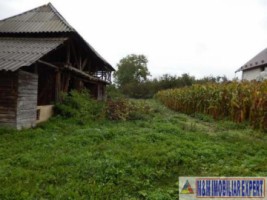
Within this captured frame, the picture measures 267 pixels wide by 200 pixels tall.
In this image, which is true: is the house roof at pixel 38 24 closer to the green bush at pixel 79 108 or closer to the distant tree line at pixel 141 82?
the green bush at pixel 79 108

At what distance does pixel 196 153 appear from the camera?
7.04 meters

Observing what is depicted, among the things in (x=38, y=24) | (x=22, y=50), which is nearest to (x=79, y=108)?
(x=22, y=50)

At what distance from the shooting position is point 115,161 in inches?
237

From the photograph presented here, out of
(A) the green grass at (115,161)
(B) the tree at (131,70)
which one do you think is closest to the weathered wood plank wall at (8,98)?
(A) the green grass at (115,161)

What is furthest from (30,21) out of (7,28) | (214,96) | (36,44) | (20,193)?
(20,193)

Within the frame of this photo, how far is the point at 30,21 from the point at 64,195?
1280 centimetres

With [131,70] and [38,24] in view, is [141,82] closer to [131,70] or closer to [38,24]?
[131,70]

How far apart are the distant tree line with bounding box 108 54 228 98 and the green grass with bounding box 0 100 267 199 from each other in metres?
19.5

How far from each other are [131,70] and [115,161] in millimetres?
54088

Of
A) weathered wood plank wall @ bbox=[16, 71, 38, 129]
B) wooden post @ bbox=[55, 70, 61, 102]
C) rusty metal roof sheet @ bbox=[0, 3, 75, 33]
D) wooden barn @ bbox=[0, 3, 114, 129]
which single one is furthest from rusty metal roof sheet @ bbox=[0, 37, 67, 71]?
wooden post @ bbox=[55, 70, 61, 102]

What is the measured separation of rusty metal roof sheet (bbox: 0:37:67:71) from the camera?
9320 mm

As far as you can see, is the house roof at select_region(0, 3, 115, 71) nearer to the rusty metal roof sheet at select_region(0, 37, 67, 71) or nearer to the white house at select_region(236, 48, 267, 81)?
the rusty metal roof sheet at select_region(0, 37, 67, 71)

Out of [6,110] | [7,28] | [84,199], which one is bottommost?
[84,199]

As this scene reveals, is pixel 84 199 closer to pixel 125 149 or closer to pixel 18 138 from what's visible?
pixel 125 149
